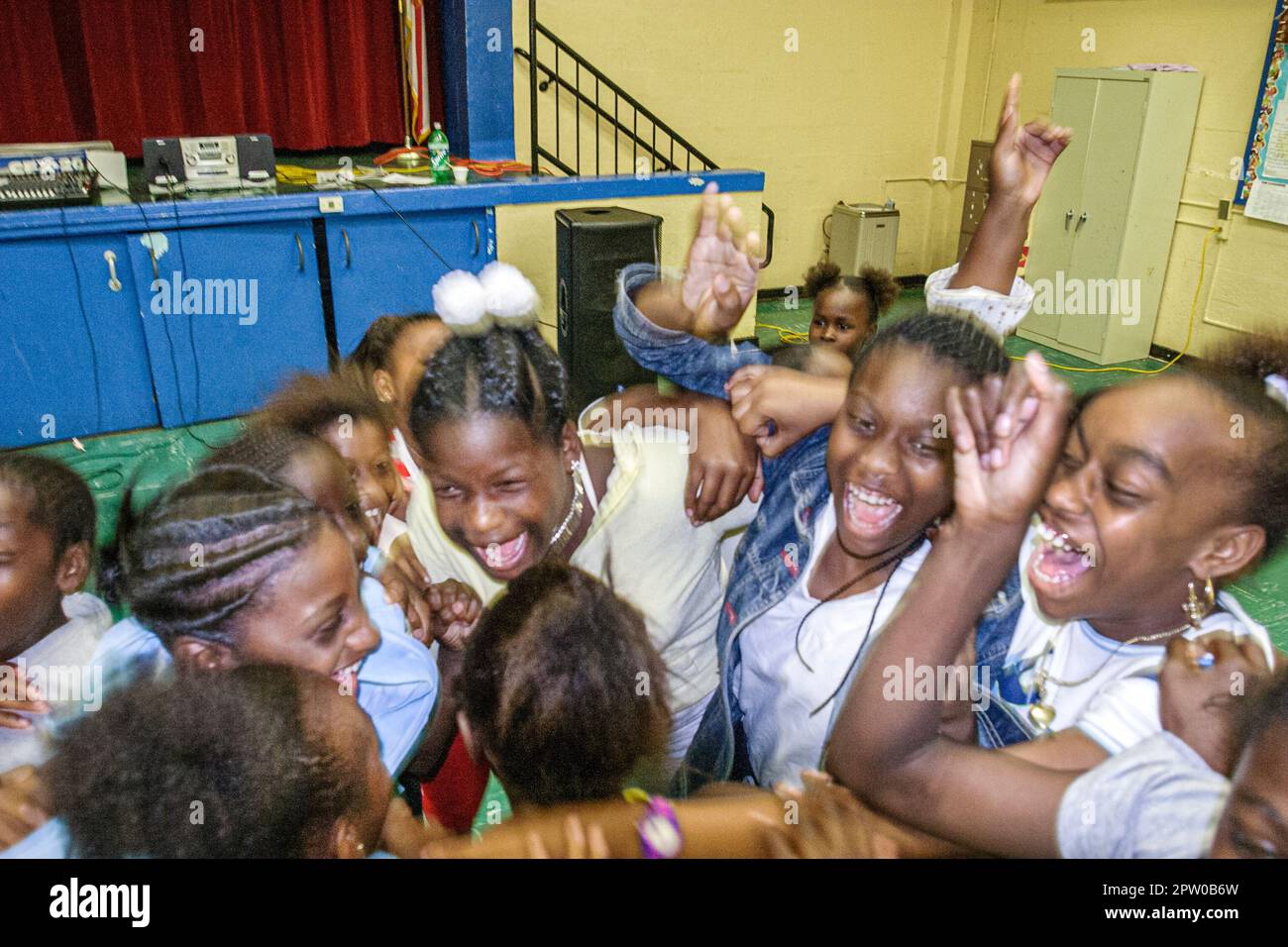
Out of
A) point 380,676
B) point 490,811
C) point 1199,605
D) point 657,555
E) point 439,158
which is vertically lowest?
point 490,811

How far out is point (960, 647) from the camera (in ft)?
3.19

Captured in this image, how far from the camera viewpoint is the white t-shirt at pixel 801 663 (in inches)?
43.4

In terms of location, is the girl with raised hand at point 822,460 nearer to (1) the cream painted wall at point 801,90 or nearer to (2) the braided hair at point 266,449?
(2) the braided hair at point 266,449

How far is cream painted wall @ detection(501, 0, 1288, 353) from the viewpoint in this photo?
15.9ft

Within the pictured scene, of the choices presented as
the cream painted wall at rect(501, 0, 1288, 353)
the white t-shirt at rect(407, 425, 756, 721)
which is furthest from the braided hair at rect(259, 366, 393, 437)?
the cream painted wall at rect(501, 0, 1288, 353)

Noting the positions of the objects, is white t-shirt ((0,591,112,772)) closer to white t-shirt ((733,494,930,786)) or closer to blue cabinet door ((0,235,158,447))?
white t-shirt ((733,494,930,786))

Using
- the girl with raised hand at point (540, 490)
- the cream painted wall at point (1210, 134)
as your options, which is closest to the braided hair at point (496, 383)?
the girl with raised hand at point (540, 490)

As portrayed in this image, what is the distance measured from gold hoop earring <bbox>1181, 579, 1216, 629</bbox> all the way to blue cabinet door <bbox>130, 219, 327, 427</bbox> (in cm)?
338

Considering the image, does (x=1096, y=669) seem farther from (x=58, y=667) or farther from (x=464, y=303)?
(x=58, y=667)

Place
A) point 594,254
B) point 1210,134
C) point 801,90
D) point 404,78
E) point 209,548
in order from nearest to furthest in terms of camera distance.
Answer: point 209,548
point 594,254
point 1210,134
point 404,78
point 801,90

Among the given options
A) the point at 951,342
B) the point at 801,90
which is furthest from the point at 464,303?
the point at 801,90

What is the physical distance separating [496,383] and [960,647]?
0.67m

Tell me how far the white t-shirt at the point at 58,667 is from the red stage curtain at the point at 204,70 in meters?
4.85
